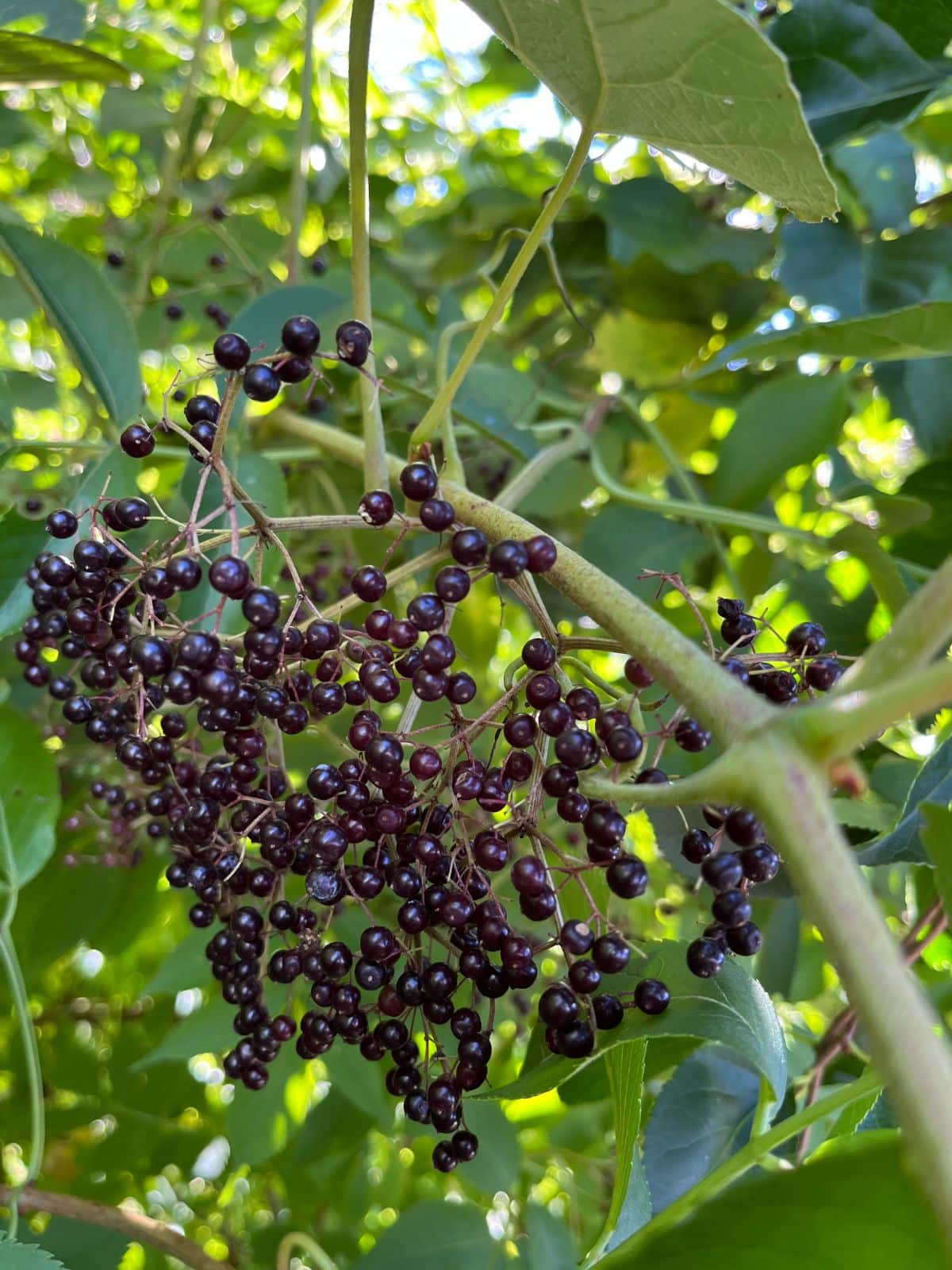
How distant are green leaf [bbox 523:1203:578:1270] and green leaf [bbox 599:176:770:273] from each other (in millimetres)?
1469

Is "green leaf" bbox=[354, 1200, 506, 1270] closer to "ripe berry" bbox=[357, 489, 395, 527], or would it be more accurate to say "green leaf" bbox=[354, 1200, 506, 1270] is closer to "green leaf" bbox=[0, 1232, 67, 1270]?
"green leaf" bbox=[0, 1232, 67, 1270]

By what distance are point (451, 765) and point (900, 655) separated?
39 cm

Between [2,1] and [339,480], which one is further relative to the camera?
[339,480]

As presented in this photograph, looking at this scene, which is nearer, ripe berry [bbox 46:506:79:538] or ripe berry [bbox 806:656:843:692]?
ripe berry [bbox 806:656:843:692]

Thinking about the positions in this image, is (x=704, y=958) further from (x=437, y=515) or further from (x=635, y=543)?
Answer: (x=635, y=543)

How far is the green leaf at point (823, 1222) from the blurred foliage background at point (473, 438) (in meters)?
0.45

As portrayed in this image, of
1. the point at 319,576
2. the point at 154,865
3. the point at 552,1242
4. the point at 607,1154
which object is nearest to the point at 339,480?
the point at 319,576

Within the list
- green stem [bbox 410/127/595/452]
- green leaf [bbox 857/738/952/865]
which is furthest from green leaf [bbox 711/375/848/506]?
green stem [bbox 410/127/595/452]

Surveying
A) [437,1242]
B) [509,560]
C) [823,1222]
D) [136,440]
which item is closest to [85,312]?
[136,440]

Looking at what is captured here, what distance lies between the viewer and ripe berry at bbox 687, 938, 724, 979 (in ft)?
2.25

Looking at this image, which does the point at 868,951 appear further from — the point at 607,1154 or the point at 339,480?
the point at 607,1154

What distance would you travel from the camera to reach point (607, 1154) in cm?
186

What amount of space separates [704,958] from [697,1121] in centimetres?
52

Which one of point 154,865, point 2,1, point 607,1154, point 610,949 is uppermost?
point 2,1
